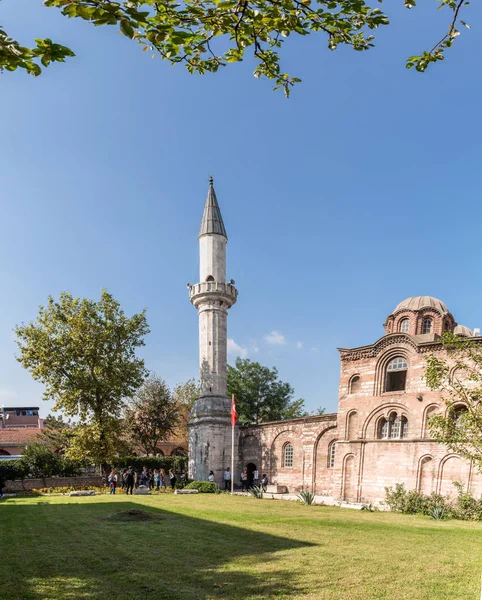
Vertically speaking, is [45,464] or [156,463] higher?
[45,464]

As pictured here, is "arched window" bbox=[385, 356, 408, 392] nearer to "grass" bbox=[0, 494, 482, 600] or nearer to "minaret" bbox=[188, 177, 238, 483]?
"grass" bbox=[0, 494, 482, 600]

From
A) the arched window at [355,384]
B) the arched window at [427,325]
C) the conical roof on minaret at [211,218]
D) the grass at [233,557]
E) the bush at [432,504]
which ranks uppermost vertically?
the conical roof on minaret at [211,218]

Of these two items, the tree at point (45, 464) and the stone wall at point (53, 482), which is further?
the tree at point (45, 464)

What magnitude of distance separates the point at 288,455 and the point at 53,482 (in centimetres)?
1447

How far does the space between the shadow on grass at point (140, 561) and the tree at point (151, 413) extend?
1158 inches

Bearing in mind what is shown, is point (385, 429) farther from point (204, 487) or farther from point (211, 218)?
point (211, 218)

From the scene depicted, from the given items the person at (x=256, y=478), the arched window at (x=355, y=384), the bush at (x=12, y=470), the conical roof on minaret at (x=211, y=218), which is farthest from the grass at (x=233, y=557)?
the conical roof on minaret at (x=211, y=218)

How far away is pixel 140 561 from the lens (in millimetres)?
9812

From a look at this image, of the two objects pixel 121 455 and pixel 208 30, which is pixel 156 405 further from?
pixel 208 30

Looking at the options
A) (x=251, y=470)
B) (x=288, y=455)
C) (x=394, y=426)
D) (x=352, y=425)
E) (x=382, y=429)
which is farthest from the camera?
(x=251, y=470)

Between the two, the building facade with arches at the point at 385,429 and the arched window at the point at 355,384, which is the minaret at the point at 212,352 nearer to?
the building facade with arches at the point at 385,429

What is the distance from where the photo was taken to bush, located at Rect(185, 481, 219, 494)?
95.8 feet

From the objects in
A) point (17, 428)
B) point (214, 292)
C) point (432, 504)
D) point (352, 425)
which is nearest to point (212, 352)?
point (214, 292)

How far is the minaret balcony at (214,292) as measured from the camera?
113 feet
